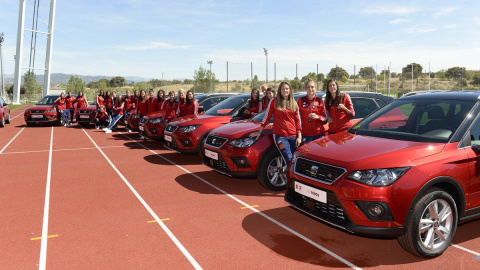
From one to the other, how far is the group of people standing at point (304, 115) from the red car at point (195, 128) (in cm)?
251

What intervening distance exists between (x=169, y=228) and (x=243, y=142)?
2156 millimetres

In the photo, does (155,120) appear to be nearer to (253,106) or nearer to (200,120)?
(200,120)

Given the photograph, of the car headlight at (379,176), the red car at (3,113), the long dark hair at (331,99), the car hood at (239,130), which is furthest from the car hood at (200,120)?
the red car at (3,113)

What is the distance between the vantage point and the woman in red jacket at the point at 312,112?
6.27 metres

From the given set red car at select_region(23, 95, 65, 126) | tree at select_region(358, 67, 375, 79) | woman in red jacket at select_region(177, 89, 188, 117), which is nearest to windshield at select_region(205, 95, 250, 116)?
woman in red jacket at select_region(177, 89, 188, 117)

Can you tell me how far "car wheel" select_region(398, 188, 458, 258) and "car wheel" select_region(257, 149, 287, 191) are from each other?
278cm

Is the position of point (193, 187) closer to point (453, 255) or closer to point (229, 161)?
point (229, 161)

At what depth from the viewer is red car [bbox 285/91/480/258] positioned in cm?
355

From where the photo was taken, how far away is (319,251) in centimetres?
406

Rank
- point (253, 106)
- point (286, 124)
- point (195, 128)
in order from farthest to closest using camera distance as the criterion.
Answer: point (253, 106), point (195, 128), point (286, 124)

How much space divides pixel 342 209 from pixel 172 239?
196 cm

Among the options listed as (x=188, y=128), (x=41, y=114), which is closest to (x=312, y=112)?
(x=188, y=128)

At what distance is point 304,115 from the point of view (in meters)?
6.36

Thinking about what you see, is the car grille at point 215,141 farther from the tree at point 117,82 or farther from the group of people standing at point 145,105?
the tree at point 117,82
